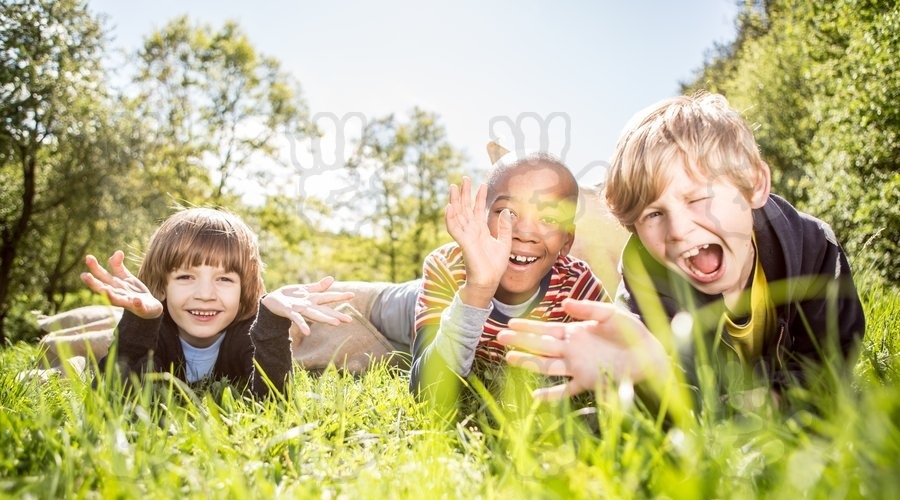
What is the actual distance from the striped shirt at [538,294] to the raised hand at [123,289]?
130 centimetres

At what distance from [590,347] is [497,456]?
1.67 feet

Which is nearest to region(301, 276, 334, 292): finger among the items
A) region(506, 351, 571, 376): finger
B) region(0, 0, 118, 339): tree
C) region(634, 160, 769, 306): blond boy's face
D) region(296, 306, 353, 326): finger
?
region(296, 306, 353, 326): finger

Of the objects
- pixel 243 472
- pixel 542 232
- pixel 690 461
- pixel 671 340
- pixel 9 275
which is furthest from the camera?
pixel 9 275

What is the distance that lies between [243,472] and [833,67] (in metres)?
10.7

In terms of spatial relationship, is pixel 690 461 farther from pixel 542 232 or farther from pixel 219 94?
pixel 219 94

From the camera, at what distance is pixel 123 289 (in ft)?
8.84

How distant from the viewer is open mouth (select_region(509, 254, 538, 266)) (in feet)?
10.5

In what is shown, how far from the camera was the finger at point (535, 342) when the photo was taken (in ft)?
5.78

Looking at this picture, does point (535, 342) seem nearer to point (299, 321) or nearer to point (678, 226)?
point (678, 226)

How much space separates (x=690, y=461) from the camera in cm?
122

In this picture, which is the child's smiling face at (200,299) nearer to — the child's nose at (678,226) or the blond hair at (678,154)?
the blond hair at (678,154)

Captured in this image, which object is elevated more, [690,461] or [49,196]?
[49,196]

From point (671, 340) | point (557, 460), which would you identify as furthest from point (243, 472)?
point (671, 340)

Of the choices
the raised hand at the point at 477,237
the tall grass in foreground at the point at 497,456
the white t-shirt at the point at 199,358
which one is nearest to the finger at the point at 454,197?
the raised hand at the point at 477,237
